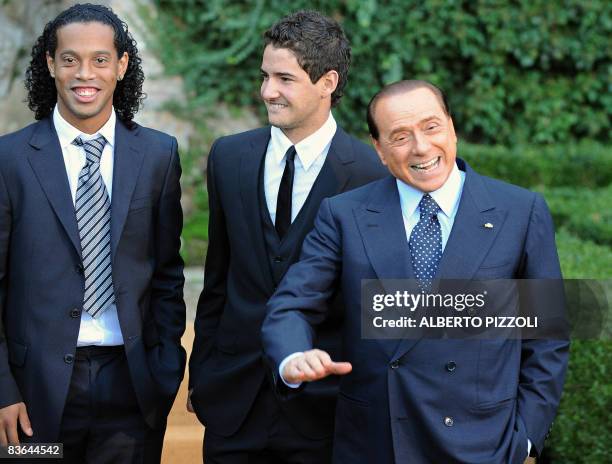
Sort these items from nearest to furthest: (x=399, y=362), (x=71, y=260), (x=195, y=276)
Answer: (x=399, y=362), (x=71, y=260), (x=195, y=276)

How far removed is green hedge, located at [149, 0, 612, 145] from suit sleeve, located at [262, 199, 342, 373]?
766 cm

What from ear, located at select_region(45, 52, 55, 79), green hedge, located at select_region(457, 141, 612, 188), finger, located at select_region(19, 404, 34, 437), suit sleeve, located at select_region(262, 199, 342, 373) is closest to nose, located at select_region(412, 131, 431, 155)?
suit sleeve, located at select_region(262, 199, 342, 373)

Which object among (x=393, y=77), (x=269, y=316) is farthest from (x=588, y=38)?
(x=269, y=316)

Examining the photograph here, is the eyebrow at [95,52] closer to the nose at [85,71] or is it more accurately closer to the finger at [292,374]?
the nose at [85,71]

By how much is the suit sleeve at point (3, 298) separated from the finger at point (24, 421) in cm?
3

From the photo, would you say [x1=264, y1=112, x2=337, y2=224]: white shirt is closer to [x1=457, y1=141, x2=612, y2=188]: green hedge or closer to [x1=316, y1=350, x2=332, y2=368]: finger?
[x1=316, y1=350, x2=332, y2=368]: finger

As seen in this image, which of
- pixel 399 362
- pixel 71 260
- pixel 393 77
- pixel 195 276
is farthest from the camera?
pixel 393 77

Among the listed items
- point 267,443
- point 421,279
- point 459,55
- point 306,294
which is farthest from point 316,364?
point 459,55

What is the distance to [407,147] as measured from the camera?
3404 millimetres

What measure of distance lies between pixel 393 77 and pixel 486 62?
102 centimetres

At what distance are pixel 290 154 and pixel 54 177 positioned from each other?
80 centimetres

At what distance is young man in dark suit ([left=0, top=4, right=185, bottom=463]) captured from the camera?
3.78 m

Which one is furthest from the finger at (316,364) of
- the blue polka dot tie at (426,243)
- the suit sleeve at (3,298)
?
the suit sleeve at (3,298)

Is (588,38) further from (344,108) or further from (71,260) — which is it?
(71,260)
